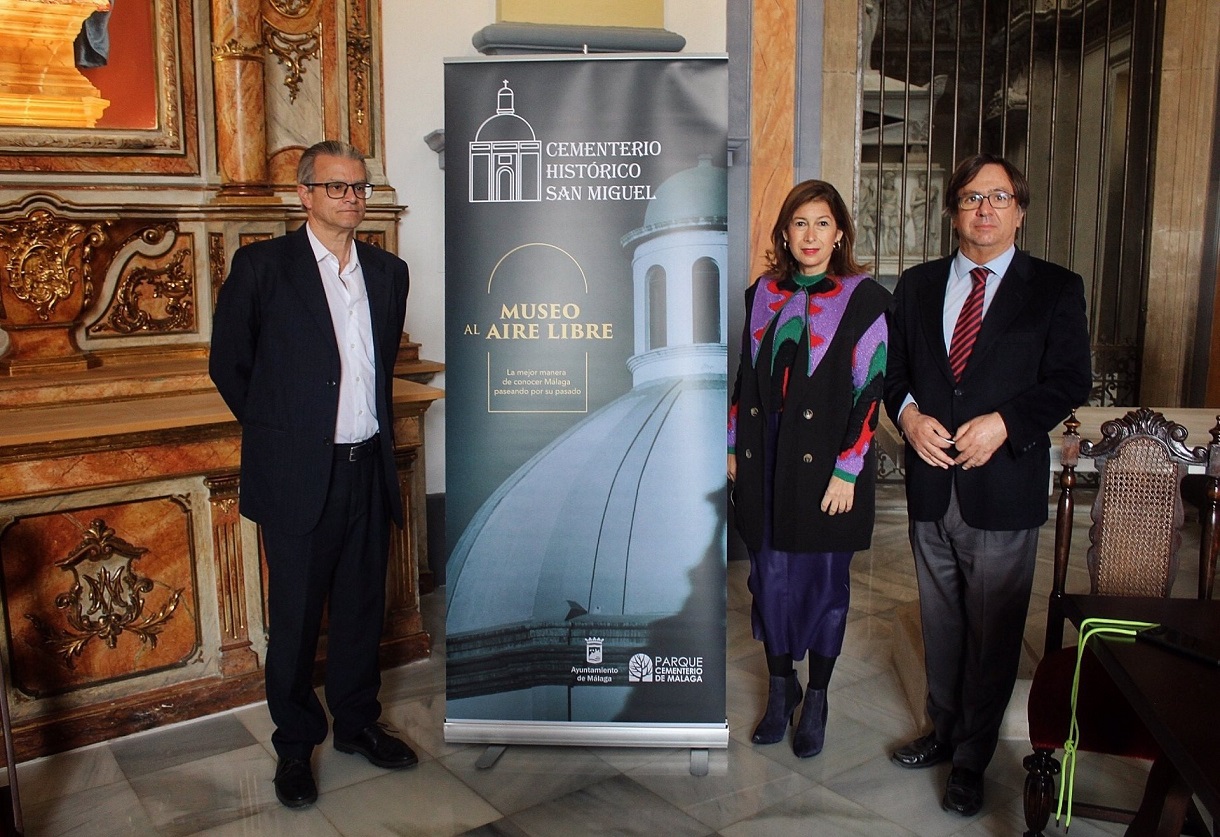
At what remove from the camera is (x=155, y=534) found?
335 centimetres

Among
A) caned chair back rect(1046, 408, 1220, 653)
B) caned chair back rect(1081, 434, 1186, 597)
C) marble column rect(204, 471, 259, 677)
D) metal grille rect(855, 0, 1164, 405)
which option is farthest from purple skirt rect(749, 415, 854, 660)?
metal grille rect(855, 0, 1164, 405)

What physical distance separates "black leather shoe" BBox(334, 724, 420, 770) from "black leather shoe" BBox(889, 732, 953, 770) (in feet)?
4.57

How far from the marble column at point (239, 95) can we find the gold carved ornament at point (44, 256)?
1.74 ft

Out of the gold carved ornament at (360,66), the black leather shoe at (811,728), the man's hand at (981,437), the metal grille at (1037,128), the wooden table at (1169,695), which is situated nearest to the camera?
the wooden table at (1169,695)

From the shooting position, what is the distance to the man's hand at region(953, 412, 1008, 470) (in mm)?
2664

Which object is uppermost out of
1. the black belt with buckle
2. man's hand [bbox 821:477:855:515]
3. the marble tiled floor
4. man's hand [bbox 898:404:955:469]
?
man's hand [bbox 898:404:955:469]

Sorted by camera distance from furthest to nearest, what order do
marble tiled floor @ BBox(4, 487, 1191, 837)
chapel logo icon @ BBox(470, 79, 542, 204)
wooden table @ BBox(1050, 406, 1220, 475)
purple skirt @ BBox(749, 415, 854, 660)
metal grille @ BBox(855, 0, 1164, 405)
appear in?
1. metal grille @ BBox(855, 0, 1164, 405)
2. wooden table @ BBox(1050, 406, 1220, 475)
3. purple skirt @ BBox(749, 415, 854, 660)
4. chapel logo icon @ BBox(470, 79, 542, 204)
5. marble tiled floor @ BBox(4, 487, 1191, 837)

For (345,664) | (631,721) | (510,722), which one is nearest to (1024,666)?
(631,721)

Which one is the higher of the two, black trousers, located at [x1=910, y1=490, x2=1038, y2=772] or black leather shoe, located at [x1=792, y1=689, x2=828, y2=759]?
black trousers, located at [x1=910, y1=490, x2=1038, y2=772]

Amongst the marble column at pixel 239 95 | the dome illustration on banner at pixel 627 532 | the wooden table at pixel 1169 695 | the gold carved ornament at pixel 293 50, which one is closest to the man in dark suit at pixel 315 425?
the dome illustration on banner at pixel 627 532

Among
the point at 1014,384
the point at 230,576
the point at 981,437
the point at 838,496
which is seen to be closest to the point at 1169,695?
the point at 981,437

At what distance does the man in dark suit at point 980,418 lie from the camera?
8.80 feet

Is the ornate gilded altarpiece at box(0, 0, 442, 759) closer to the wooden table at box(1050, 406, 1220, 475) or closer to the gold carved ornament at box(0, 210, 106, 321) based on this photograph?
the gold carved ornament at box(0, 210, 106, 321)

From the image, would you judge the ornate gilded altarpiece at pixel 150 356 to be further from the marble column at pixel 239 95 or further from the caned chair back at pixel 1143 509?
the caned chair back at pixel 1143 509
